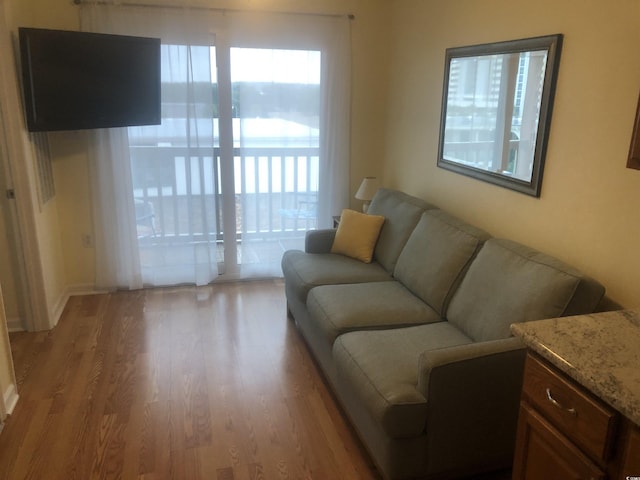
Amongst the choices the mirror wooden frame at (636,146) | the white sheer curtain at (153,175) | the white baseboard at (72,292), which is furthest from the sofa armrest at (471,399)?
the white baseboard at (72,292)

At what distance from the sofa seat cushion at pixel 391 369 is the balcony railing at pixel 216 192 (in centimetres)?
211

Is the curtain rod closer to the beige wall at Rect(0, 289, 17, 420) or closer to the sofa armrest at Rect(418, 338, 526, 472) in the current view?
the beige wall at Rect(0, 289, 17, 420)

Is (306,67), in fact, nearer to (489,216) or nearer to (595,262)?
(489,216)

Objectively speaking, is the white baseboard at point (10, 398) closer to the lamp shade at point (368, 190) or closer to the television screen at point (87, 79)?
the television screen at point (87, 79)

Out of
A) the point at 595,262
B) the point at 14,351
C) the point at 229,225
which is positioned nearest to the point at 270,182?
A: the point at 229,225

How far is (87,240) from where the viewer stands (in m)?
4.16

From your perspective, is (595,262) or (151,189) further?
(151,189)

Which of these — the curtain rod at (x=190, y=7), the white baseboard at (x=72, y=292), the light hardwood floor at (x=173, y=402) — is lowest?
the light hardwood floor at (x=173, y=402)

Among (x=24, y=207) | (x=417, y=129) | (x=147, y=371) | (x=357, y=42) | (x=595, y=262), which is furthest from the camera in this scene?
(x=357, y=42)

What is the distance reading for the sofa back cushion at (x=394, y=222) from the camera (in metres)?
3.37

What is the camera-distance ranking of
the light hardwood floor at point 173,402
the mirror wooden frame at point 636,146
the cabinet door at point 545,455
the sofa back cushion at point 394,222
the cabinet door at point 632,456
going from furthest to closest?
the sofa back cushion at point 394,222 < the light hardwood floor at point 173,402 < the mirror wooden frame at point 636,146 < the cabinet door at point 545,455 < the cabinet door at point 632,456

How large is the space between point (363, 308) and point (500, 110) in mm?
1362

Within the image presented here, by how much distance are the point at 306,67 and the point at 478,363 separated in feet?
9.85

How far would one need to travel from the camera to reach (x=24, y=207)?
3.33m
